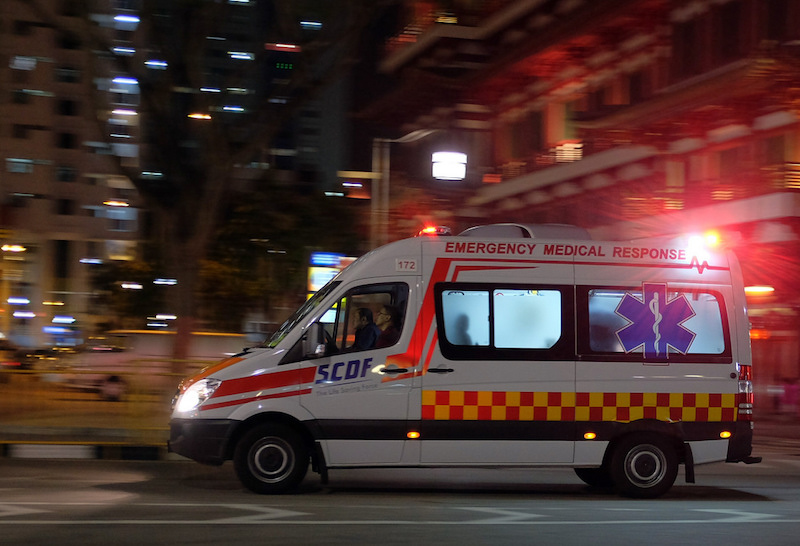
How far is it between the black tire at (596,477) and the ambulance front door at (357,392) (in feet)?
7.91

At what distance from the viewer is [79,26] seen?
55.4 ft

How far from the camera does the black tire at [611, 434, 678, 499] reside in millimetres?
10695

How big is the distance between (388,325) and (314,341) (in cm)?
74

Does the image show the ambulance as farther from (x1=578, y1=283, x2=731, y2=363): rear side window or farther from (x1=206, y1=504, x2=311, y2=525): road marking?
(x1=206, y1=504, x2=311, y2=525): road marking

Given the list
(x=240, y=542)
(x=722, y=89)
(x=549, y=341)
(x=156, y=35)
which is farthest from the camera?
(x=722, y=89)

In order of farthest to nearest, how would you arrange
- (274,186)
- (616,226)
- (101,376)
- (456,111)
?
(274,186) < (456,111) < (616,226) < (101,376)

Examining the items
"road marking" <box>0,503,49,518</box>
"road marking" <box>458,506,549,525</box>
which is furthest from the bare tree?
"road marking" <box>458,506,549,525</box>

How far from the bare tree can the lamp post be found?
17.9m

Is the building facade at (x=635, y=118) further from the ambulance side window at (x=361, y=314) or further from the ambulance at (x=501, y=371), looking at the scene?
the ambulance side window at (x=361, y=314)

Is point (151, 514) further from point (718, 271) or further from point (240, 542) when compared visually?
point (718, 271)

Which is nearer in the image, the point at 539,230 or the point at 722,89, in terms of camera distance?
the point at 539,230

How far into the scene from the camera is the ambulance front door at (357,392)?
10250 mm

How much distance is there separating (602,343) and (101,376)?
8200 mm

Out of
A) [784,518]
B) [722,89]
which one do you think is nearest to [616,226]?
[722,89]
